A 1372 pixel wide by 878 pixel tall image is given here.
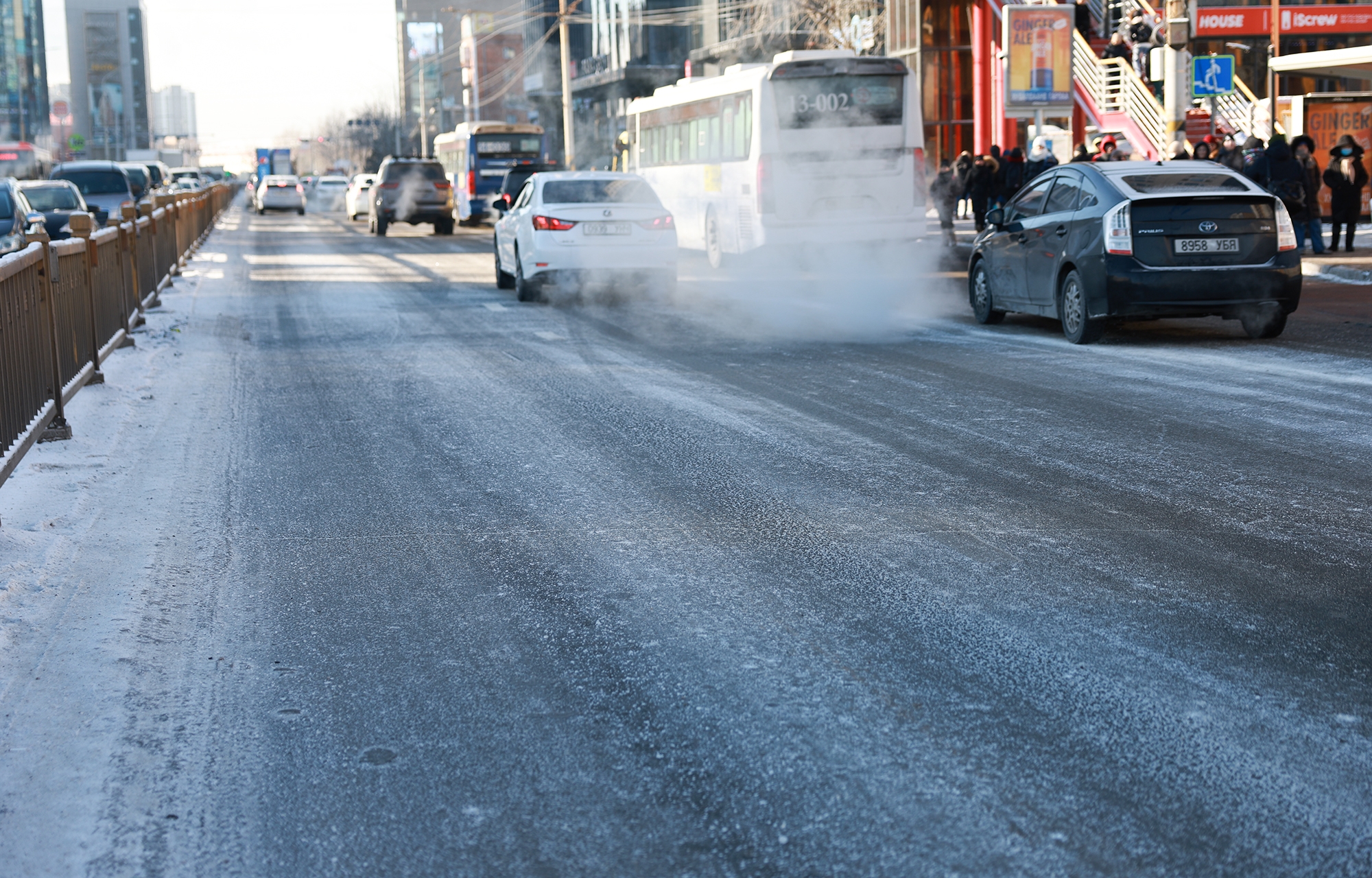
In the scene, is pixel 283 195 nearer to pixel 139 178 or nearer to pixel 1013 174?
pixel 139 178

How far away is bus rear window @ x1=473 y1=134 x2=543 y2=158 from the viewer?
43.2 meters

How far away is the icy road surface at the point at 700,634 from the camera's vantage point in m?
3.41

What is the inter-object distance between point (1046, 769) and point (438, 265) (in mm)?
23826

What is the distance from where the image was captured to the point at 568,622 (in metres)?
5.01

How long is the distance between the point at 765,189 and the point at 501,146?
22.3 metres

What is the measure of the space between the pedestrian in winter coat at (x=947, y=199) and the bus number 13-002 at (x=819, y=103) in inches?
210

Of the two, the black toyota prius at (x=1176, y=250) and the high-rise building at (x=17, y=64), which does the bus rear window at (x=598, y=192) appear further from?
the high-rise building at (x=17, y=64)

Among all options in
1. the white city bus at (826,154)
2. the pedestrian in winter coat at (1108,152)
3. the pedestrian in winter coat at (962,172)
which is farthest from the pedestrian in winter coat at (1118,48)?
the white city bus at (826,154)

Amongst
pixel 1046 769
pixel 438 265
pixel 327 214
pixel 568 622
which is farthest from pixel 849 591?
pixel 327 214

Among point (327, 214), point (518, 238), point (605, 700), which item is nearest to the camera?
point (605, 700)

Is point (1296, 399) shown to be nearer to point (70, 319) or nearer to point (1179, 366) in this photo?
point (1179, 366)

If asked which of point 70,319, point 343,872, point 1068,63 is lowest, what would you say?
point 343,872

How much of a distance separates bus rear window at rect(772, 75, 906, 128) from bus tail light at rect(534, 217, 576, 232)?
5.59 meters

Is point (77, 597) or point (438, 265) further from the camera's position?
point (438, 265)
